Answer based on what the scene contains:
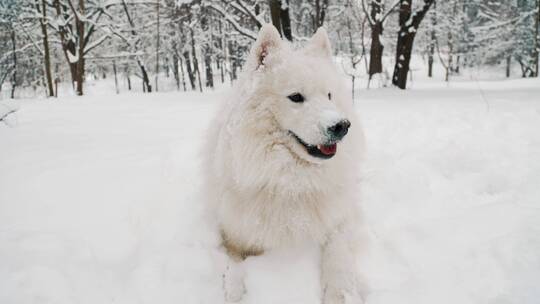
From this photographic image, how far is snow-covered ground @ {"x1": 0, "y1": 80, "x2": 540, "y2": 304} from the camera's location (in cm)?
189

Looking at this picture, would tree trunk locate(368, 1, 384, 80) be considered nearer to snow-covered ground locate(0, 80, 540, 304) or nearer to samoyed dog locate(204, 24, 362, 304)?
snow-covered ground locate(0, 80, 540, 304)

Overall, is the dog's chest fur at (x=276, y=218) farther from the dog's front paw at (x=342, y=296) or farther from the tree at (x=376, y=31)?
the tree at (x=376, y=31)

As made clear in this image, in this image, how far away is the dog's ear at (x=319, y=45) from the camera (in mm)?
2660

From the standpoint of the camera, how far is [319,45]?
2676mm

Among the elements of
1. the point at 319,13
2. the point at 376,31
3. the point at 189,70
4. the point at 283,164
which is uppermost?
the point at 319,13

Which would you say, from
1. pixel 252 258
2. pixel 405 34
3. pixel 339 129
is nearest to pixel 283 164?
pixel 339 129

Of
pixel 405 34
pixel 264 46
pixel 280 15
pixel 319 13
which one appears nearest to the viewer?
pixel 264 46

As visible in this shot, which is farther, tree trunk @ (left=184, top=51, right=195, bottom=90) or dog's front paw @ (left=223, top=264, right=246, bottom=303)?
tree trunk @ (left=184, top=51, right=195, bottom=90)

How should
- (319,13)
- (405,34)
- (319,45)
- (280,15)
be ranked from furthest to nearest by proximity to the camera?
(319,13) < (405,34) < (280,15) < (319,45)

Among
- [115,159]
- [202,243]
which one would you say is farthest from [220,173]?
[115,159]

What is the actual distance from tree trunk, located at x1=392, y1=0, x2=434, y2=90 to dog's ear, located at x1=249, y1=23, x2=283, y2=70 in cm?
835

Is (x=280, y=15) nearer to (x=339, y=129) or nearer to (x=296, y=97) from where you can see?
(x=296, y=97)

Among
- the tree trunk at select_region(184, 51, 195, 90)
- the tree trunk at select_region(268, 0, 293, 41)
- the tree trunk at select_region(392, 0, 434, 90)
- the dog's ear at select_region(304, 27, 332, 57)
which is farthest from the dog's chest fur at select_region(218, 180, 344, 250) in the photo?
the tree trunk at select_region(184, 51, 195, 90)

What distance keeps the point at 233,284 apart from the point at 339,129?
3.59 feet
